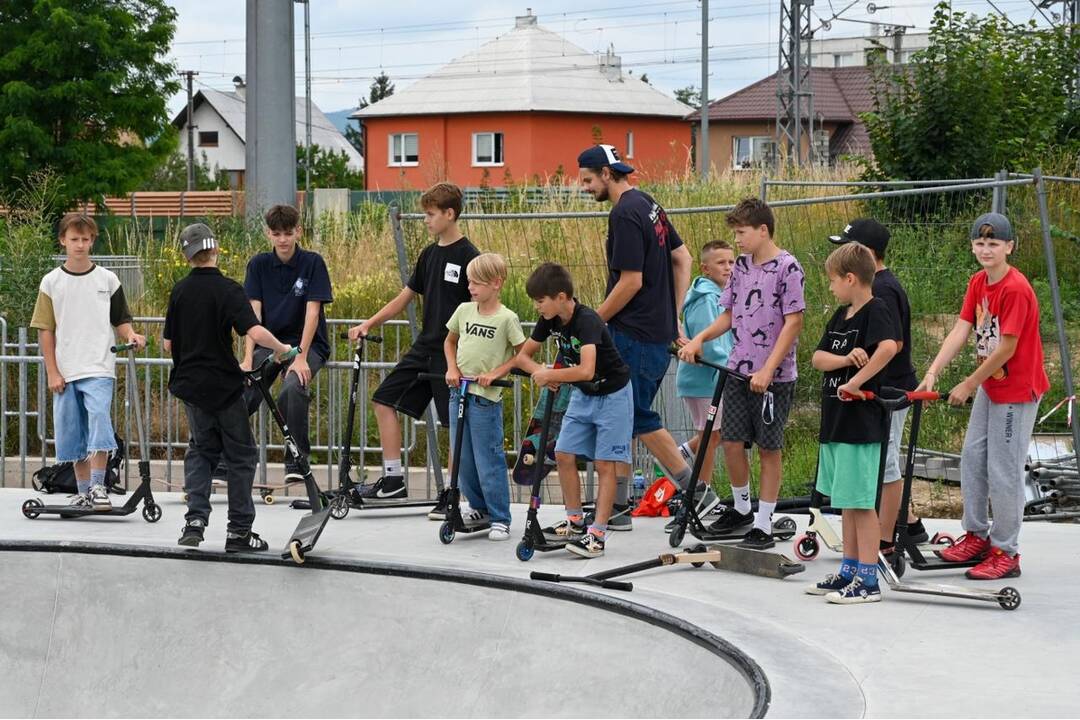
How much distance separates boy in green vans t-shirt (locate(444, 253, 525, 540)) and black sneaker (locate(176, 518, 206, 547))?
58.7 inches

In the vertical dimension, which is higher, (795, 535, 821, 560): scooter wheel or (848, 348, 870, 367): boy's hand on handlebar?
(848, 348, 870, 367): boy's hand on handlebar

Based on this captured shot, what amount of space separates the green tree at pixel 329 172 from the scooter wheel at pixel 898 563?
2461 inches

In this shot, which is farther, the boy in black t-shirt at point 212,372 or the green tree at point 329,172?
the green tree at point 329,172

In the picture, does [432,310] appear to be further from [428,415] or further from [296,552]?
[296,552]

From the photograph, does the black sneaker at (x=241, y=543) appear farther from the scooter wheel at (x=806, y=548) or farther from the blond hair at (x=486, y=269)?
the scooter wheel at (x=806, y=548)

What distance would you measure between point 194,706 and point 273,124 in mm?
11007

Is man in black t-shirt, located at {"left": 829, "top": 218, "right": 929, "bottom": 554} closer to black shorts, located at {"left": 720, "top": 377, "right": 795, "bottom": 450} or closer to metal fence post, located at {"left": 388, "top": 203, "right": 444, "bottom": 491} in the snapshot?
black shorts, located at {"left": 720, "top": 377, "right": 795, "bottom": 450}

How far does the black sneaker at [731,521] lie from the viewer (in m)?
7.74

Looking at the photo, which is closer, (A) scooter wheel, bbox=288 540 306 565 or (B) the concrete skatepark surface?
(B) the concrete skatepark surface

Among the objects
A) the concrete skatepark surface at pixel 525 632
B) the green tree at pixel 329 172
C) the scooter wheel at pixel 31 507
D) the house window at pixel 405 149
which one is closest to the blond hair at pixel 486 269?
the concrete skatepark surface at pixel 525 632

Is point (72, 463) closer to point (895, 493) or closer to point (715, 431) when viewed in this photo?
point (715, 431)

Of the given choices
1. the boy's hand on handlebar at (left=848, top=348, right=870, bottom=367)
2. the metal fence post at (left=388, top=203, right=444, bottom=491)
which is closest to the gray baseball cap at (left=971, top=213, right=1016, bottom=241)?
the boy's hand on handlebar at (left=848, top=348, right=870, bottom=367)

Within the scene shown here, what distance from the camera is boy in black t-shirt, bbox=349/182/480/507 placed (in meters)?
8.05

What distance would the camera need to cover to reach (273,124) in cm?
1659
